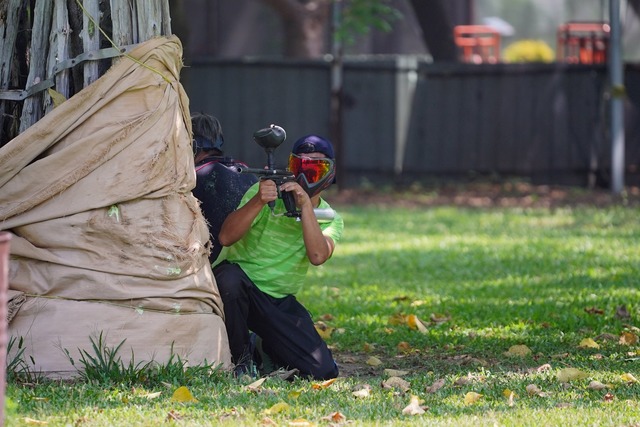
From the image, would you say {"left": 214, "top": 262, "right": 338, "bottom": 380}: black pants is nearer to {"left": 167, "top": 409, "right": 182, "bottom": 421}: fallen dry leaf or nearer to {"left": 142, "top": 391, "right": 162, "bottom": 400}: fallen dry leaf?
{"left": 142, "top": 391, "right": 162, "bottom": 400}: fallen dry leaf

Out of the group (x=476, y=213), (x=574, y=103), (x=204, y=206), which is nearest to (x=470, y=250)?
(x=476, y=213)

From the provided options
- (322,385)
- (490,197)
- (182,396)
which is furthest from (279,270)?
(490,197)

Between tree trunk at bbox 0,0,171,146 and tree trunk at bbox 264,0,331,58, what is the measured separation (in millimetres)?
11719

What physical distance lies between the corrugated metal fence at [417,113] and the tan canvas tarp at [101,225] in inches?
479

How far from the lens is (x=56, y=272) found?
5168 millimetres

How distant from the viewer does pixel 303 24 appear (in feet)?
59.1

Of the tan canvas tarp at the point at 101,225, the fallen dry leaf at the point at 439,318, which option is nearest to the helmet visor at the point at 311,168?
the tan canvas tarp at the point at 101,225

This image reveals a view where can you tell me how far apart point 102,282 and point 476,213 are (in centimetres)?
958

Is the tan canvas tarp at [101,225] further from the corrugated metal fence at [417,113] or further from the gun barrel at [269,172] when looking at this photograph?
the corrugated metal fence at [417,113]

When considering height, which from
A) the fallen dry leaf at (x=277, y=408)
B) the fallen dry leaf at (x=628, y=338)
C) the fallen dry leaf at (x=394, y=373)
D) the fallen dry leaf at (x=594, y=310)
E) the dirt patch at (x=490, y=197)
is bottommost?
the dirt patch at (x=490, y=197)

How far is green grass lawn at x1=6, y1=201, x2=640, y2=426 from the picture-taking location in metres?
4.59

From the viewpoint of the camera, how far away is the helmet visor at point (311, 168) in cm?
552

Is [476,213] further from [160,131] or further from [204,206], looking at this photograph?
[160,131]

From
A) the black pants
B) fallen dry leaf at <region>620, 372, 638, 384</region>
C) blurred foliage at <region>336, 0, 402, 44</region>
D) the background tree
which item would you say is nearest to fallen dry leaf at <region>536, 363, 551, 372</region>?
fallen dry leaf at <region>620, 372, 638, 384</region>
